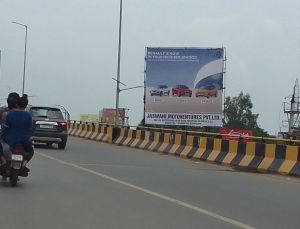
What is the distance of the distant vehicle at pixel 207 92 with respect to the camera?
35188mm

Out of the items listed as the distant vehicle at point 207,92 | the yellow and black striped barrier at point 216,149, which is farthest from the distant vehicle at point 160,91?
the yellow and black striped barrier at point 216,149

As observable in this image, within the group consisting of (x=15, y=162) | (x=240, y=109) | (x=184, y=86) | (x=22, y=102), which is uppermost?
(x=240, y=109)

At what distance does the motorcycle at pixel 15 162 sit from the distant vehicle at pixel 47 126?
12050 millimetres

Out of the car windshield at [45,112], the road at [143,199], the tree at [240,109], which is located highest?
the tree at [240,109]

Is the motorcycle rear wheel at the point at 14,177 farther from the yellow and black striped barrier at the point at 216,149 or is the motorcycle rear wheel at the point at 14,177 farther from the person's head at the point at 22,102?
the yellow and black striped barrier at the point at 216,149

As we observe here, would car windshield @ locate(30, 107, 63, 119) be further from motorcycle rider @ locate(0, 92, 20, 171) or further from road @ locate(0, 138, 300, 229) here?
motorcycle rider @ locate(0, 92, 20, 171)

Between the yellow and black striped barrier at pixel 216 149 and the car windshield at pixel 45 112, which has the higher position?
the car windshield at pixel 45 112

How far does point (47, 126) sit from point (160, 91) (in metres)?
13.4

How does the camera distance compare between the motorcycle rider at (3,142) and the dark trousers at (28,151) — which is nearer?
the motorcycle rider at (3,142)

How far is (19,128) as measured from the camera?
11.8m

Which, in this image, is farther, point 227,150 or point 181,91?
point 181,91

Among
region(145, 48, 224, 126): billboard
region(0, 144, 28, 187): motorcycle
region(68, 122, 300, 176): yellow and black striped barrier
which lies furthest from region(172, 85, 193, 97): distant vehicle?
region(0, 144, 28, 187): motorcycle

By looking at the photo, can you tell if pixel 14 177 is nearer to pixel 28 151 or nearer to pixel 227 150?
pixel 28 151

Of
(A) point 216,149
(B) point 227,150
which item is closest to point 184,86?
(A) point 216,149
